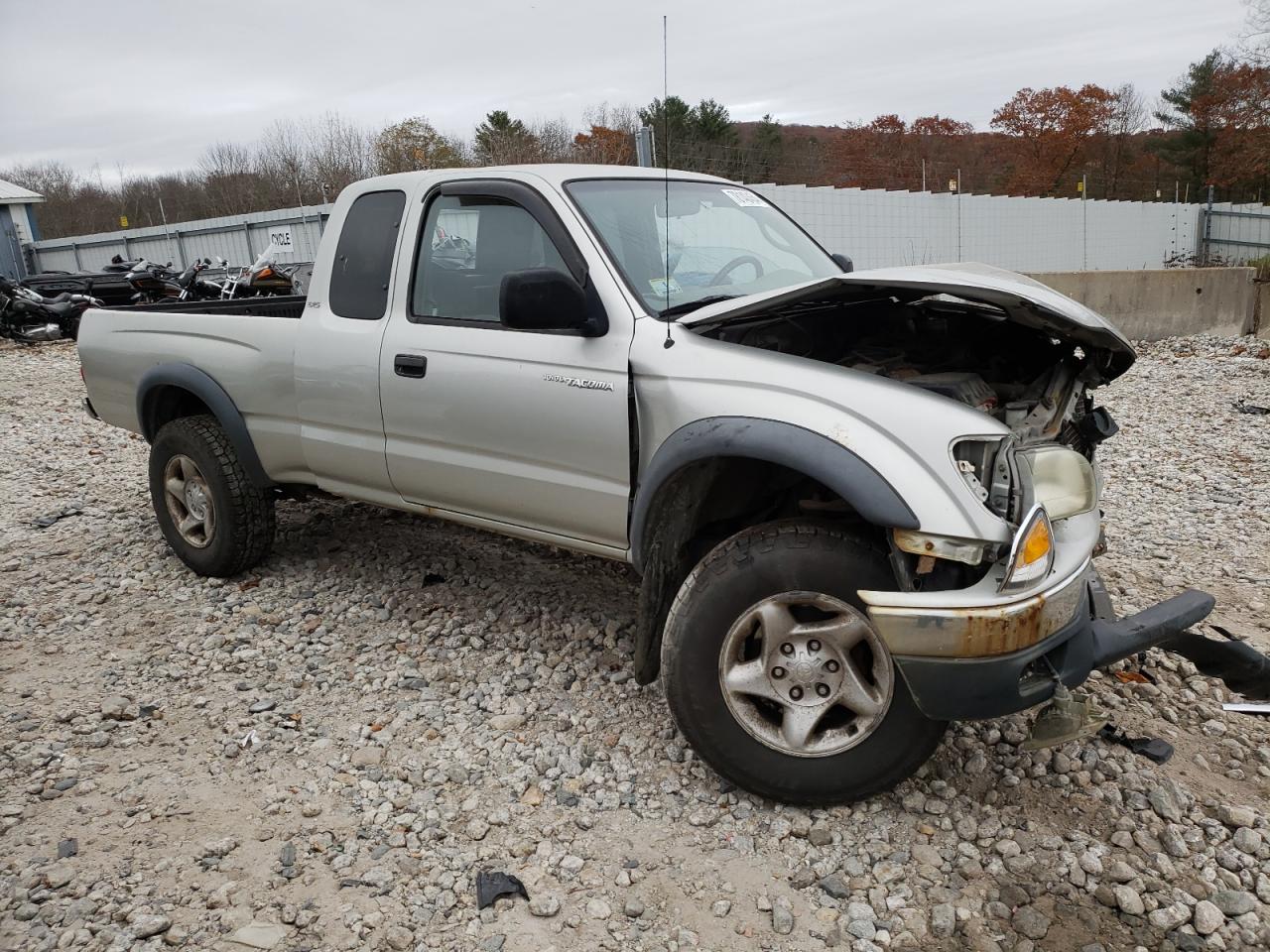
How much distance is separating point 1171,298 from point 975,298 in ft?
34.4

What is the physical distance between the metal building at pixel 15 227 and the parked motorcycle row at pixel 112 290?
8741mm

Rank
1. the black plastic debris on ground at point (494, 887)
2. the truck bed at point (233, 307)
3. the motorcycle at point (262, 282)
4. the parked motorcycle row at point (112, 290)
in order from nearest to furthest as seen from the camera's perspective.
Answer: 1. the black plastic debris on ground at point (494, 887)
2. the truck bed at point (233, 307)
3. the motorcycle at point (262, 282)
4. the parked motorcycle row at point (112, 290)

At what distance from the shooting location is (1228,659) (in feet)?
10.1

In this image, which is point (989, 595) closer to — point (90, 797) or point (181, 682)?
point (90, 797)

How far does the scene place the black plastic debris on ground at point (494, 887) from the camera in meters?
2.69

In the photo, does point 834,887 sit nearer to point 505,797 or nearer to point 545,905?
point 545,905

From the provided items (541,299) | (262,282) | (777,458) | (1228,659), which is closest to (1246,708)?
(1228,659)

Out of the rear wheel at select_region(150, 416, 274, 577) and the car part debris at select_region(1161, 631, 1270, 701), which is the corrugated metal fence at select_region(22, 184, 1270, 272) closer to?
the rear wheel at select_region(150, 416, 274, 577)

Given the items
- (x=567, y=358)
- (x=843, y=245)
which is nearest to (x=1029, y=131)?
(x=843, y=245)

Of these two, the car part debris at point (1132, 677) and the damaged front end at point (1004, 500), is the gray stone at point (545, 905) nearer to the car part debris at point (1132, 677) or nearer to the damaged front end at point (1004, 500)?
the damaged front end at point (1004, 500)

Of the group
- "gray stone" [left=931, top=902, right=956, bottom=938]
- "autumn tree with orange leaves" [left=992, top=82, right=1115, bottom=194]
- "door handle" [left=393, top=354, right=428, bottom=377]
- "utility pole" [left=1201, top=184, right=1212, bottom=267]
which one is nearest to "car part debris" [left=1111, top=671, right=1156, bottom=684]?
"gray stone" [left=931, top=902, right=956, bottom=938]

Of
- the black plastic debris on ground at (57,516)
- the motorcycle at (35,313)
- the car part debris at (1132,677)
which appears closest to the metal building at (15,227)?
the motorcycle at (35,313)

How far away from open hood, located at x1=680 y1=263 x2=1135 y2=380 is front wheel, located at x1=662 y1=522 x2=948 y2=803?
0.70 meters

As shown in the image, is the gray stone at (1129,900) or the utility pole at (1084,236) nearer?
the gray stone at (1129,900)
